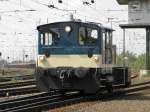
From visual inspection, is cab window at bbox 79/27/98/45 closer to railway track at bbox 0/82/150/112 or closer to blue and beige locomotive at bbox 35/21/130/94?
blue and beige locomotive at bbox 35/21/130/94

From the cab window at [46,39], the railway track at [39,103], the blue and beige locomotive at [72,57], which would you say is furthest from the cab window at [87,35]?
the railway track at [39,103]

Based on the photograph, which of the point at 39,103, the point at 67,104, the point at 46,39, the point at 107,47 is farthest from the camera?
the point at 107,47

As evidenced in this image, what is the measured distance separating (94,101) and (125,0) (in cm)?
4128

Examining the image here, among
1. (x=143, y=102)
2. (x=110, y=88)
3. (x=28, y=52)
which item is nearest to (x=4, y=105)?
(x=143, y=102)

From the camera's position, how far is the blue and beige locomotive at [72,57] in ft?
62.3

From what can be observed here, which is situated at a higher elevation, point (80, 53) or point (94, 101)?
point (80, 53)

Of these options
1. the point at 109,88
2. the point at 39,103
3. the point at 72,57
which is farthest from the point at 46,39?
the point at 39,103

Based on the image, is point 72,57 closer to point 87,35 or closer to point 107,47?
point 87,35

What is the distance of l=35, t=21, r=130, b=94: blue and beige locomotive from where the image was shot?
62.3 feet

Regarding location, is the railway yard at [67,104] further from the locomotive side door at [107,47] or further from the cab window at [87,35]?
the cab window at [87,35]

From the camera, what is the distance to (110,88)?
22016 millimetres

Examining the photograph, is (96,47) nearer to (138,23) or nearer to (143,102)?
(143,102)

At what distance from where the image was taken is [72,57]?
19312 mm

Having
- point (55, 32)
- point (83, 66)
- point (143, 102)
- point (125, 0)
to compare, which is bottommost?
point (143, 102)
